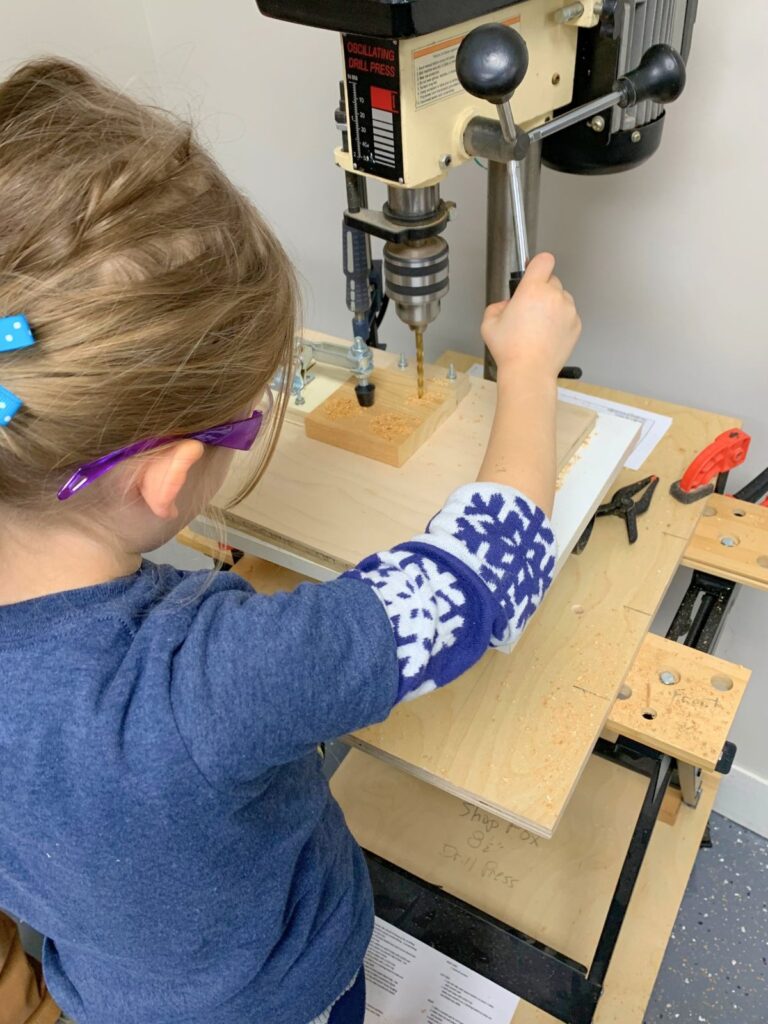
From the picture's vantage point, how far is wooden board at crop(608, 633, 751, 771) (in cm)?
72

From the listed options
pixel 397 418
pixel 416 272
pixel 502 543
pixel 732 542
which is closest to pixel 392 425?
pixel 397 418

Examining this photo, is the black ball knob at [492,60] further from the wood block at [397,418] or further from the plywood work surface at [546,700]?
the plywood work surface at [546,700]

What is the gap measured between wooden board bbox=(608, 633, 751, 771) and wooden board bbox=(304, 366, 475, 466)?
0.82 feet

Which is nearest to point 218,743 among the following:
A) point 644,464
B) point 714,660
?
point 714,660

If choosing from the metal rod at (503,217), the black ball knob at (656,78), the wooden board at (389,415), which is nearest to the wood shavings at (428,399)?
the wooden board at (389,415)

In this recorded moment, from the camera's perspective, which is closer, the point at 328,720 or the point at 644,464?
the point at 328,720

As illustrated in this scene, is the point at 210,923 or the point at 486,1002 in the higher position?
the point at 210,923

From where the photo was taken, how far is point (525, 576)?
565mm

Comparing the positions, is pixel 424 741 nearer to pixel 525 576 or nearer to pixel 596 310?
pixel 525 576

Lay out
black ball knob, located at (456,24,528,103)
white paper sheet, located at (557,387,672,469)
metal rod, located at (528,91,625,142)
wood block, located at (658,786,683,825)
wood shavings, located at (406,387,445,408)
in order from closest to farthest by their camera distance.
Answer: black ball knob, located at (456,24,528,103)
metal rod, located at (528,91,625,142)
wood shavings, located at (406,387,445,408)
white paper sheet, located at (557,387,672,469)
wood block, located at (658,786,683,825)

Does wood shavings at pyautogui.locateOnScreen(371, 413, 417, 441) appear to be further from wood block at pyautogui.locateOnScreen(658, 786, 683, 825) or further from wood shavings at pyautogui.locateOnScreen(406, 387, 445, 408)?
wood block at pyautogui.locateOnScreen(658, 786, 683, 825)

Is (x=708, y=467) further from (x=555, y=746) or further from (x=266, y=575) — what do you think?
(x=266, y=575)

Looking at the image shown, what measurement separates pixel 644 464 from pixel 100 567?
2.24 feet

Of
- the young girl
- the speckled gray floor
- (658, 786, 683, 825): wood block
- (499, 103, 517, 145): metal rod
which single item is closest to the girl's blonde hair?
the young girl
